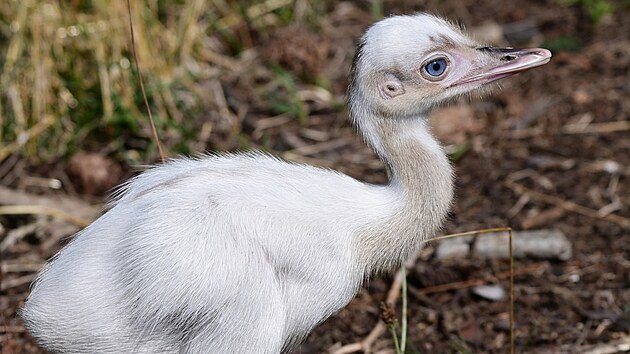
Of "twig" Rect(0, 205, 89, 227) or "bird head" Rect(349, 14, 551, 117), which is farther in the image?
"twig" Rect(0, 205, 89, 227)

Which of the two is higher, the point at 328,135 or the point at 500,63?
the point at 500,63

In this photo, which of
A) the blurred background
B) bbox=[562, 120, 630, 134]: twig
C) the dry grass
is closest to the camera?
the blurred background

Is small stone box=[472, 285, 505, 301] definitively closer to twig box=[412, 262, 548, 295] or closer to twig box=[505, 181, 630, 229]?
twig box=[412, 262, 548, 295]

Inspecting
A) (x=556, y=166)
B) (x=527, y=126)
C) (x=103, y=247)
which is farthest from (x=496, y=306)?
(x=103, y=247)

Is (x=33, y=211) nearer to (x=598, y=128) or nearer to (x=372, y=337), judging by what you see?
(x=372, y=337)

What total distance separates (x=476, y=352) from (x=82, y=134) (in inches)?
106

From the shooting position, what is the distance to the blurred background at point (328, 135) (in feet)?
16.6

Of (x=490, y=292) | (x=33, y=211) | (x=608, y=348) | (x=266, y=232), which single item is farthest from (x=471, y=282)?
(x=33, y=211)

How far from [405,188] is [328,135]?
9.44 feet

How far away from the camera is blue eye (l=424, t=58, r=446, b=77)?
3840 millimetres

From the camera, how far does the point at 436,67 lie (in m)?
3.86

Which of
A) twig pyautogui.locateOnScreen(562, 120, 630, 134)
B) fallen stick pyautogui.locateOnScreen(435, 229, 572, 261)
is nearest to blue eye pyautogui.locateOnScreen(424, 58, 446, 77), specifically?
fallen stick pyautogui.locateOnScreen(435, 229, 572, 261)

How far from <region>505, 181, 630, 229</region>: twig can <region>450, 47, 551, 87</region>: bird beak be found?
209 centimetres

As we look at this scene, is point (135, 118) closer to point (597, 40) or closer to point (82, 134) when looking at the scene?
point (82, 134)
